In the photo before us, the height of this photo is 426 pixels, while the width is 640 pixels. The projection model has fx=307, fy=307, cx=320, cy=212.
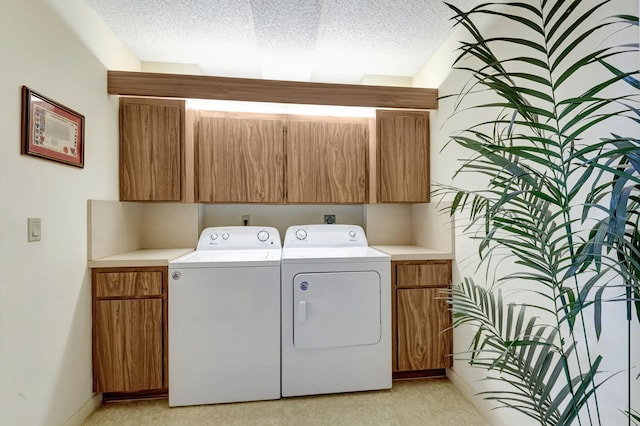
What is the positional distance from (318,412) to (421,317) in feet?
3.13

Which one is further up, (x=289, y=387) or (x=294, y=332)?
(x=294, y=332)

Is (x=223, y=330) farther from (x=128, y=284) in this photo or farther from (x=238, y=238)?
(x=238, y=238)

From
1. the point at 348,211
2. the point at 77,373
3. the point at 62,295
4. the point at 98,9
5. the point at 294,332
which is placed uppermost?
the point at 98,9

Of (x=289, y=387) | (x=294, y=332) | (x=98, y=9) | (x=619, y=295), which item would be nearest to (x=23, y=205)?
(x=98, y=9)

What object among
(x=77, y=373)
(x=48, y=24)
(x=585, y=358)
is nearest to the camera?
(x=585, y=358)

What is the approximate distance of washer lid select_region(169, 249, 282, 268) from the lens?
6.52 feet

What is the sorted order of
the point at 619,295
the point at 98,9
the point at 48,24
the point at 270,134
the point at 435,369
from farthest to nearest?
the point at 270,134 → the point at 435,369 → the point at 98,9 → the point at 48,24 → the point at 619,295

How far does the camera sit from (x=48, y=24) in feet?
5.19

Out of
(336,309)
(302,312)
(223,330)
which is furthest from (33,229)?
(336,309)

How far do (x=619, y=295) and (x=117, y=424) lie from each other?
2566 millimetres

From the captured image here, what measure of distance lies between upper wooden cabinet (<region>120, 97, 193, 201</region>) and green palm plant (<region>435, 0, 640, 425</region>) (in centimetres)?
198

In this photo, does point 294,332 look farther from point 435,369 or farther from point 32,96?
point 32,96

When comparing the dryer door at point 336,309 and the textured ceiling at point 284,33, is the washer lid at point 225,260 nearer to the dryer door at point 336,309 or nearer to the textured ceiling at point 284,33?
the dryer door at point 336,309

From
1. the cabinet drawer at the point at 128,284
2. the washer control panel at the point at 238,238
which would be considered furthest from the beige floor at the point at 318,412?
the washer control panel at the point at 238,238
